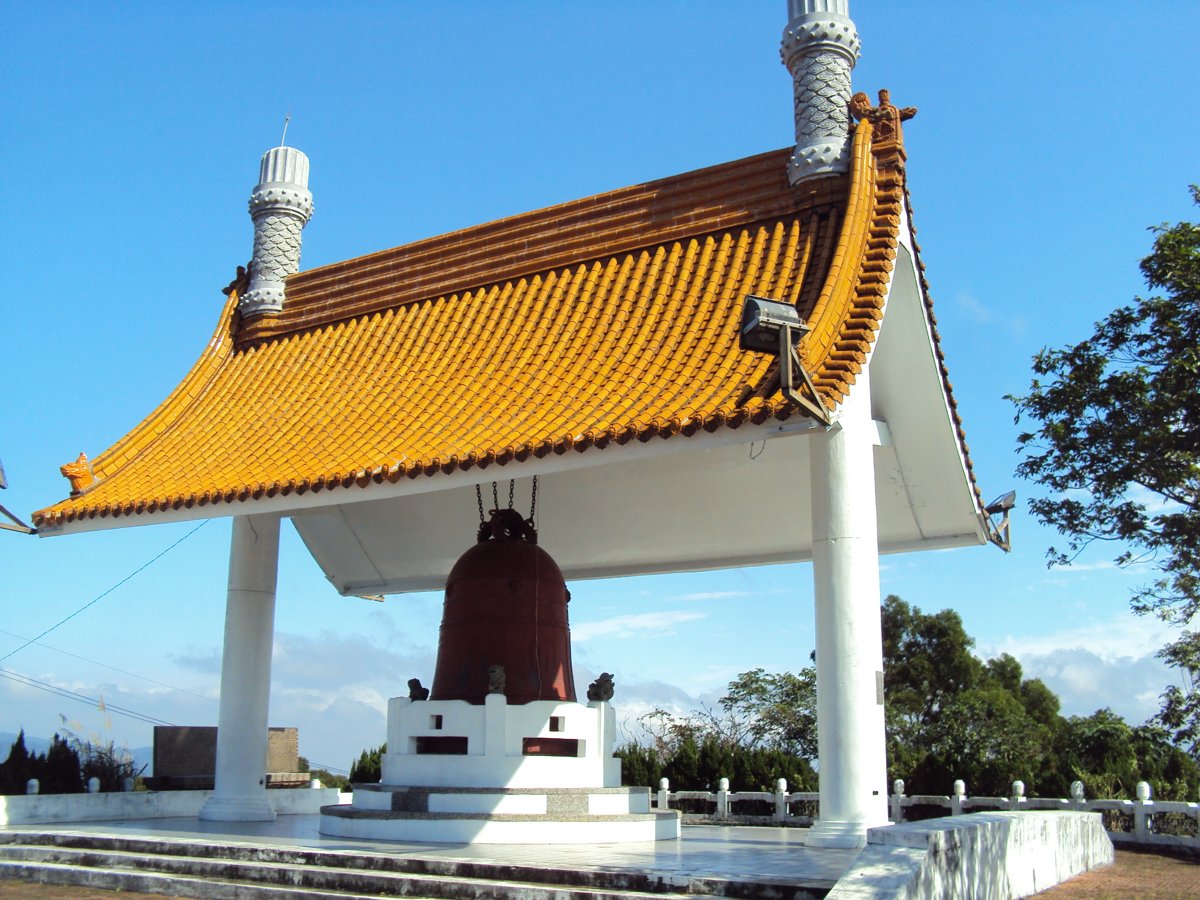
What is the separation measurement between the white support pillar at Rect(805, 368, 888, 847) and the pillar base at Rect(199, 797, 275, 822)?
6770mm

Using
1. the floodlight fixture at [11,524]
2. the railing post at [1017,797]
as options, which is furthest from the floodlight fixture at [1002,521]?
the floodlight fixture at [11,524]

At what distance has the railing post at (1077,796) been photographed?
12508 mm

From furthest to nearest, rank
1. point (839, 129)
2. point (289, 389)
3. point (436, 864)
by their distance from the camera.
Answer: point (289, 389) < point (839, 129) < point (436, 864)

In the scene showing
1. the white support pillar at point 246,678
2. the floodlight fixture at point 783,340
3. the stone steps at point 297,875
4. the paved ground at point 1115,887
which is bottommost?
the paved ground at point 1115,887

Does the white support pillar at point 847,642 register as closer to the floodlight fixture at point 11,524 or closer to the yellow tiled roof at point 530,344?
the yellow tiled roof at point 530,344

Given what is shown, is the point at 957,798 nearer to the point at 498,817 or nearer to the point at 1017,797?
the point at 1017,797

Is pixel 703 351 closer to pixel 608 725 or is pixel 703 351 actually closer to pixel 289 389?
pixel 608 725

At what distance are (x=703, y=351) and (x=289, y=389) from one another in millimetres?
5685

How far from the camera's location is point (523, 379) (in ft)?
37.9

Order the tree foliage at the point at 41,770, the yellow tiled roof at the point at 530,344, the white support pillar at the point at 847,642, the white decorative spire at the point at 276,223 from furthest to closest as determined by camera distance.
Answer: the white decorative spire at the point at 276,223, the tree foliage at the point at 41,770, the yellow tiled roof at the point at 530,344, the white support pillar at the point at 847,642

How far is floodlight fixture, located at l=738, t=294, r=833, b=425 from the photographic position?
26.9ft

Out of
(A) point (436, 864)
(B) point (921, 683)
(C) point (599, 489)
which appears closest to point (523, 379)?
(C) point (599, 489)

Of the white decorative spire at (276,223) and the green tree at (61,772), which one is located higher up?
the white decorative spire at (276,223)

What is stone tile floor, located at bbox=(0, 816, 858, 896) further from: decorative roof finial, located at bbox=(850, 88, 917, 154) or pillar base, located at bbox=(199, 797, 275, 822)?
decorative roof finial, located at bbox=(850, 88, 917, 154)
